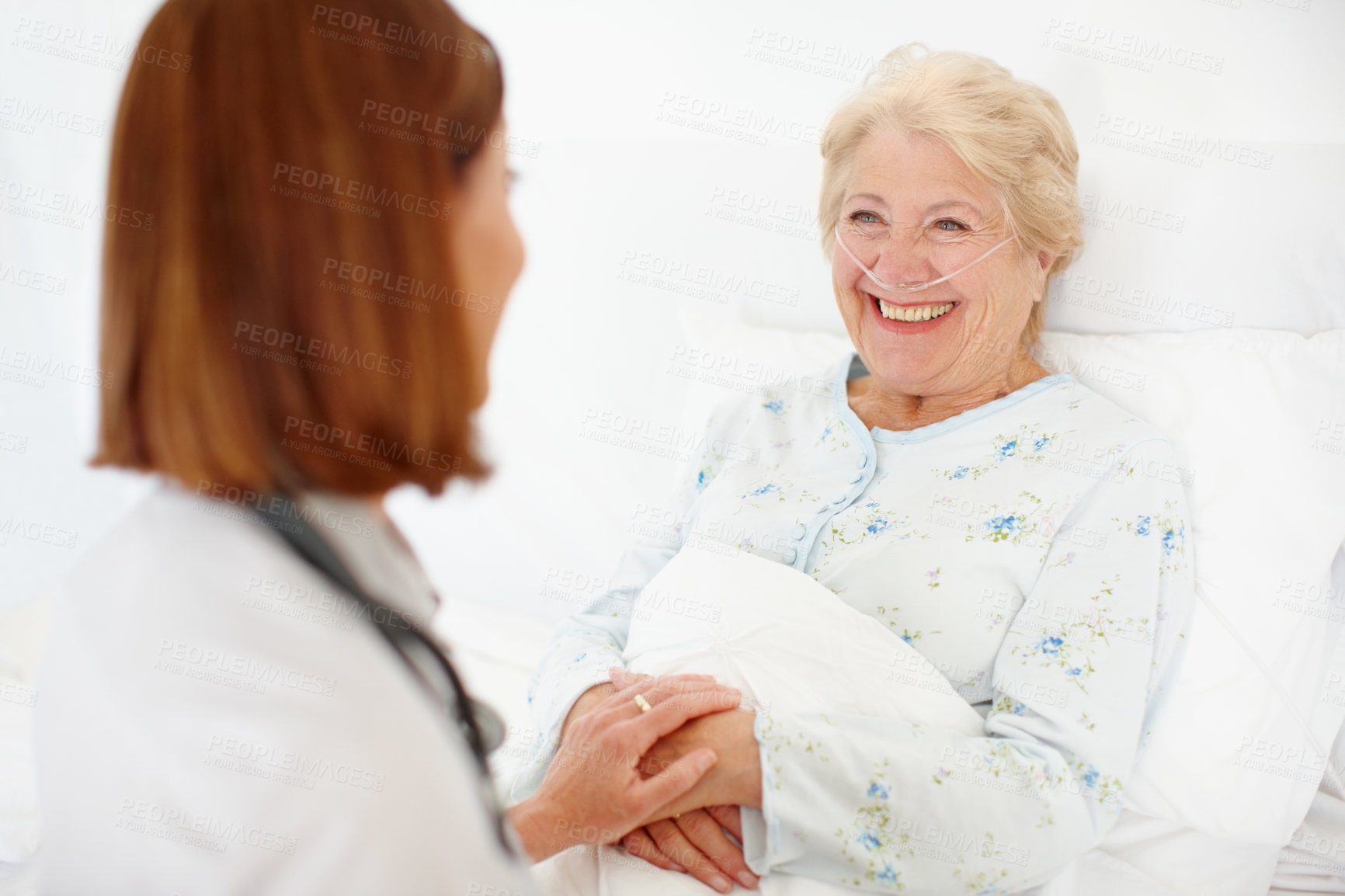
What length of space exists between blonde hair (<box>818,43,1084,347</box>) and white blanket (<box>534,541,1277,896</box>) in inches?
22.3

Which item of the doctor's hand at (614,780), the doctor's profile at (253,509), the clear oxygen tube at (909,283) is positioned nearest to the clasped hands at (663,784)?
the doctor's hand at (614,780)

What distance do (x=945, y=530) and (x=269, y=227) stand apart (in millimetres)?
824

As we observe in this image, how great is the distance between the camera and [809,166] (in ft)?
5.11

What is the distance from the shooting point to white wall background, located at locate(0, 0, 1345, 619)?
1215mm

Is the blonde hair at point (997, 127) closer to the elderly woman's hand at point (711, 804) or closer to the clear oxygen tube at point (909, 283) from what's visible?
the clear oxygen tube at point (909, 283)

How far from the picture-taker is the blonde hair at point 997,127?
3.64ft

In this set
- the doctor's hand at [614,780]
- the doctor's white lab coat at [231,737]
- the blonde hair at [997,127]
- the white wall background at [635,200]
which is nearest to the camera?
the doctor's white lab coat at [231,737]

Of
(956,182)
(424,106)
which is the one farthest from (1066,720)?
(424,106)

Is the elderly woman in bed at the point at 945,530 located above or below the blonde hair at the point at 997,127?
below

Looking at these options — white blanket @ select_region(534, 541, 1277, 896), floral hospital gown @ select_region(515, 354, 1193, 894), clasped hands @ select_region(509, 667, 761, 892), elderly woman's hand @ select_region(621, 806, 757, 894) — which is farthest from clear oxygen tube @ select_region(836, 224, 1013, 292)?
elderly woman's hand @ select_region(621, 806, 757, 894)

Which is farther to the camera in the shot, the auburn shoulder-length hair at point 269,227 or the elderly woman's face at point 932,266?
the elderly woman's face at point 932,266

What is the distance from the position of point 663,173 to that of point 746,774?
1162mm

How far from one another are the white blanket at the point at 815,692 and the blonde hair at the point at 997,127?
57 cm

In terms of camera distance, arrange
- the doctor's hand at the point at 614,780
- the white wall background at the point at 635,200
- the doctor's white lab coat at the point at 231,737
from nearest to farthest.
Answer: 1. the doctor's white lab coat at the point at 231,737
2. the doctor's hand at the point at 614,780
3. the white wall background at the point at 635,200
